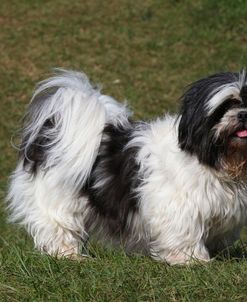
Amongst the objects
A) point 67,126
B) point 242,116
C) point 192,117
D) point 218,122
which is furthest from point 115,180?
point 242,116

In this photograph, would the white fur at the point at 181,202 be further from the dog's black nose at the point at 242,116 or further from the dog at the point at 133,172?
the dog's black nose at the point at 242,116

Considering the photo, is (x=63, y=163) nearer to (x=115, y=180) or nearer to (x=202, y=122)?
(x=115, y=180)

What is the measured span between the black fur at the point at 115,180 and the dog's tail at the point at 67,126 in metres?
0.07

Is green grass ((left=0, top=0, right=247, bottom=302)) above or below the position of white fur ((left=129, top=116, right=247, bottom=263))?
below

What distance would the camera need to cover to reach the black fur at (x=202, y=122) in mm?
5340

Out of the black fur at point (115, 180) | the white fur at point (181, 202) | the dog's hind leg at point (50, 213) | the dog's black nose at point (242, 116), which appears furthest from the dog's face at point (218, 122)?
the dog's hind leg at point (50, 213)

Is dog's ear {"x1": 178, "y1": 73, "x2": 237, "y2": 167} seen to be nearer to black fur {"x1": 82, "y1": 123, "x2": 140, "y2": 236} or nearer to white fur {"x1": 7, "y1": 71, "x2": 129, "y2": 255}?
black fur {"x1": 82, "y1": 123, "x2": 140, "y2": 236}

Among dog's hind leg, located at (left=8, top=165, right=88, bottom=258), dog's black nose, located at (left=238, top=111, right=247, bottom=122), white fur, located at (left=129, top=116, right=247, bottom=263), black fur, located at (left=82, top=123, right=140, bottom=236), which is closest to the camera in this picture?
dog's black nose, located at (left=238, top=111, right=247, bottom=122)

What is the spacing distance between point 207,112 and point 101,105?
1.11m

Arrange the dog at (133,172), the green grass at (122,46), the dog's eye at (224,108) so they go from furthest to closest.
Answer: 1. the green grass at (122,46)
2. the dog at (133,172)
3. the dog's eye at (224,108)

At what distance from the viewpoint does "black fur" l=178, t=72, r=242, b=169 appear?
17.5 ft

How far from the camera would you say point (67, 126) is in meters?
6.11

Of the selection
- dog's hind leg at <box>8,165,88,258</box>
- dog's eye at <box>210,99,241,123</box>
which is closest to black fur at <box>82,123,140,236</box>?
dog's hind leg at <box>8,165,88,258</box>

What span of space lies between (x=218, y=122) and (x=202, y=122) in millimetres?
100
